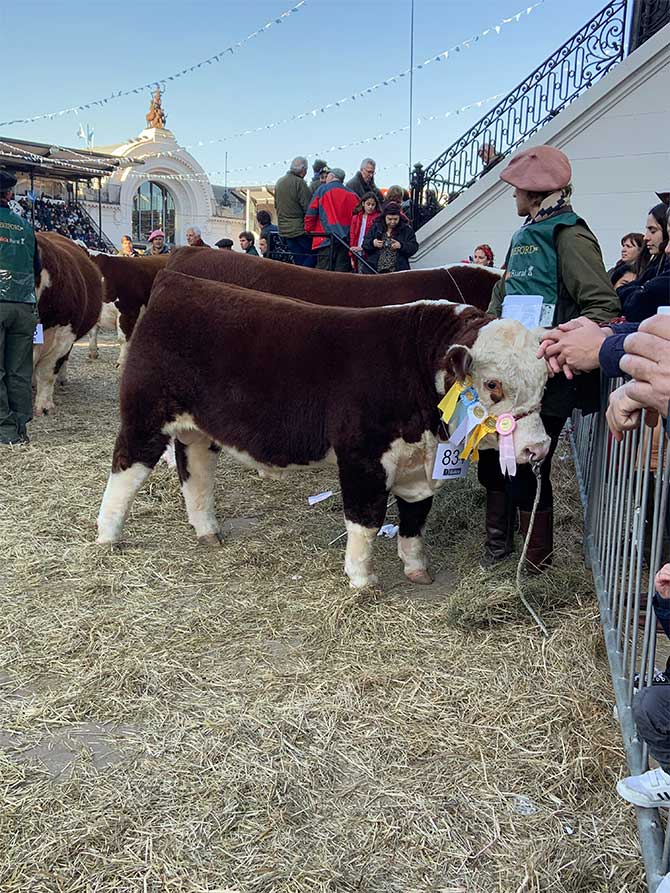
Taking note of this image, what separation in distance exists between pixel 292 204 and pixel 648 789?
28.5 feet

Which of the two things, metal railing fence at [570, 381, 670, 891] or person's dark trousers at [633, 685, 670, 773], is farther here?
metal railing fence at [570, 381, 670, 891]

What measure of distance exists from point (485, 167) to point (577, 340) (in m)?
10.9

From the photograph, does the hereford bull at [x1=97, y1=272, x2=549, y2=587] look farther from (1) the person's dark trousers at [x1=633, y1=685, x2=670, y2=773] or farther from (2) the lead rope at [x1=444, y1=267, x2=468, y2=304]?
(2) the lead rope at [x1=444, y1=267, x2=468, y2=304]

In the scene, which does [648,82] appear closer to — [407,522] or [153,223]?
[407,522]

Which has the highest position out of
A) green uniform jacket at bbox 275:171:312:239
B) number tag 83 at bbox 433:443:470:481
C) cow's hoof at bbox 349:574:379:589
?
green uniform jacket at bbox 275:171:312:239

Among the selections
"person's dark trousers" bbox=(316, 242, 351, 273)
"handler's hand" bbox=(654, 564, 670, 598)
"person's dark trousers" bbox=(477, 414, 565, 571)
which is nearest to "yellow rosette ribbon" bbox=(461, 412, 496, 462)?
"person's dark trousers" bbox=(477, 414, 565, 571)

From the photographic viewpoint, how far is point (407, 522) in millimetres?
4227

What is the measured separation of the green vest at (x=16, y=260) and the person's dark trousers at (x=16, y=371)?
11cm

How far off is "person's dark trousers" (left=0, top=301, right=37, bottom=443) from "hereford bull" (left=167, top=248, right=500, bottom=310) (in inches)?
70.4

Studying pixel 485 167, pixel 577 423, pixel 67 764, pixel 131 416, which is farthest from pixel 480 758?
pixel 485 167

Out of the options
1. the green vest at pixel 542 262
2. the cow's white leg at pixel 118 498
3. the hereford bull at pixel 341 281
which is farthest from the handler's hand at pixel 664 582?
the hereford bull at pixel 341 281

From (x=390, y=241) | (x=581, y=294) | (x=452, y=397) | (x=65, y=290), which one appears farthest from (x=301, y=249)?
(x=452, y=397)

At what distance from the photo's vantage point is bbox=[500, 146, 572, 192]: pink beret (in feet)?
12.3

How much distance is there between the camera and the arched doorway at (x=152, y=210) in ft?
132
